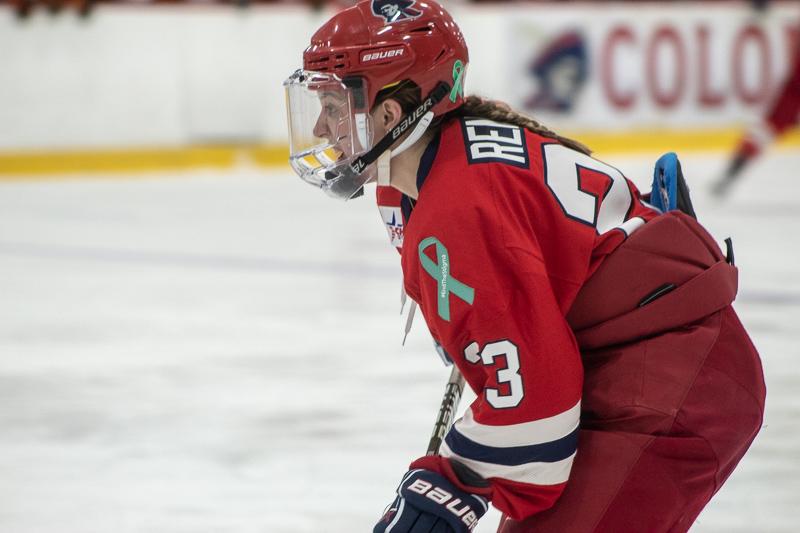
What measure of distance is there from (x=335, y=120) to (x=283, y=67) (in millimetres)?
8278

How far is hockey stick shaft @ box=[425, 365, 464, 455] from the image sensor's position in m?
1.85

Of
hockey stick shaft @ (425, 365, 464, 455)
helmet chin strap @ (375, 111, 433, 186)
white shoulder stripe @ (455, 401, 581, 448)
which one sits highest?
helmet chin strap @ (375, 111, 433, 186)

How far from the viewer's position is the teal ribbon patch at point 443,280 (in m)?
1.53

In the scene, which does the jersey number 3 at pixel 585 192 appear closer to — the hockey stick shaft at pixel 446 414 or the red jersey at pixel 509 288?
the red jersey at pixel 509 288

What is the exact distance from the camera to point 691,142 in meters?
11.5

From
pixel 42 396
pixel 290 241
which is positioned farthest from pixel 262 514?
pixel 290 241

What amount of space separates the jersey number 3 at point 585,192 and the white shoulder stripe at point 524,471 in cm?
31

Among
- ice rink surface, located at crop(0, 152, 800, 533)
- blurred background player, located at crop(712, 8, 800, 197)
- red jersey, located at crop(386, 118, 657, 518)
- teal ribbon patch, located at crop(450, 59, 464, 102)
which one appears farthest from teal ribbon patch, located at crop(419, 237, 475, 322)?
blurred background player, located at crop(712, 8, 800, 197)

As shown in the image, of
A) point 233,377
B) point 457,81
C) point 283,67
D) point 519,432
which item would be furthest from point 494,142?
point 283,67

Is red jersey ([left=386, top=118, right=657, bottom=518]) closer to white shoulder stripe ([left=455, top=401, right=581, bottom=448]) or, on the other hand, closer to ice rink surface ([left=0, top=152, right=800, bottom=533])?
white shoulder stripe ([left=455, top=401, right=581, bottom=448])

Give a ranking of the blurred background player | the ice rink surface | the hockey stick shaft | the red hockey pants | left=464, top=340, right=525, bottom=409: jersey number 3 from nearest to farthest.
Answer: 1. left=464, top=340, right=525, bottom=409: jersey number 3
2. the red hockey pants
3. the hockey stick shaft
4. the ice rink surface
5. the blurred background player

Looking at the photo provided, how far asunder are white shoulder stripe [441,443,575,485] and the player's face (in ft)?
1.39

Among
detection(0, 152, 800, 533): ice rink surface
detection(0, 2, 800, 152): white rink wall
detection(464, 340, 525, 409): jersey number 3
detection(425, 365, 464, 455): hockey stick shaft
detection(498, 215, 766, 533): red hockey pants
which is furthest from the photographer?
detection(0, 2, 800, 152): white rink wall

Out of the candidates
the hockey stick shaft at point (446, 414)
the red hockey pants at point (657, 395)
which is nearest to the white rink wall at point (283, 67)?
the hockey stick shaft at point (446, 414)
